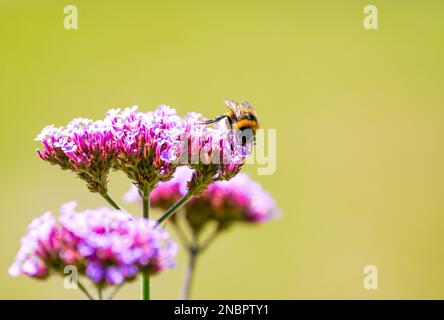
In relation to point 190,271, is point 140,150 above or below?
above

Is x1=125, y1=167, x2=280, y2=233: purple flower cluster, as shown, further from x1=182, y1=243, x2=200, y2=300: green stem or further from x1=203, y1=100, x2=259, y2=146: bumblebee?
x1=203, y1=100, x2=259, y2=146: bumblebee

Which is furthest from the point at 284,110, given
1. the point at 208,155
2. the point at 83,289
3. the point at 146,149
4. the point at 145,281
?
the point at 83,289

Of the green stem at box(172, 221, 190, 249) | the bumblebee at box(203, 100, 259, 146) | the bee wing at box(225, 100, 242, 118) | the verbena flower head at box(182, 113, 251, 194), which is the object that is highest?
the bee wing at box(225, 100, 242, 118)

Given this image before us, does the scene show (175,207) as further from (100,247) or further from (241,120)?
(241,120)

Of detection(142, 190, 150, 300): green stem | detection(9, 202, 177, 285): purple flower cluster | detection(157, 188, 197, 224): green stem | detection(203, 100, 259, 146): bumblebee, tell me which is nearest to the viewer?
detection(9, 202, 177, 285): purple flower cluster

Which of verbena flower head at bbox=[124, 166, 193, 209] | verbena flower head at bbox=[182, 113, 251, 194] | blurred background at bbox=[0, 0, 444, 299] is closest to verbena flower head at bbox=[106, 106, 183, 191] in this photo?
verbena flower head at bbox=[182, 113, 251, 194]

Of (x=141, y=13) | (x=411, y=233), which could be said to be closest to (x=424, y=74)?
(x=411, y=233)
